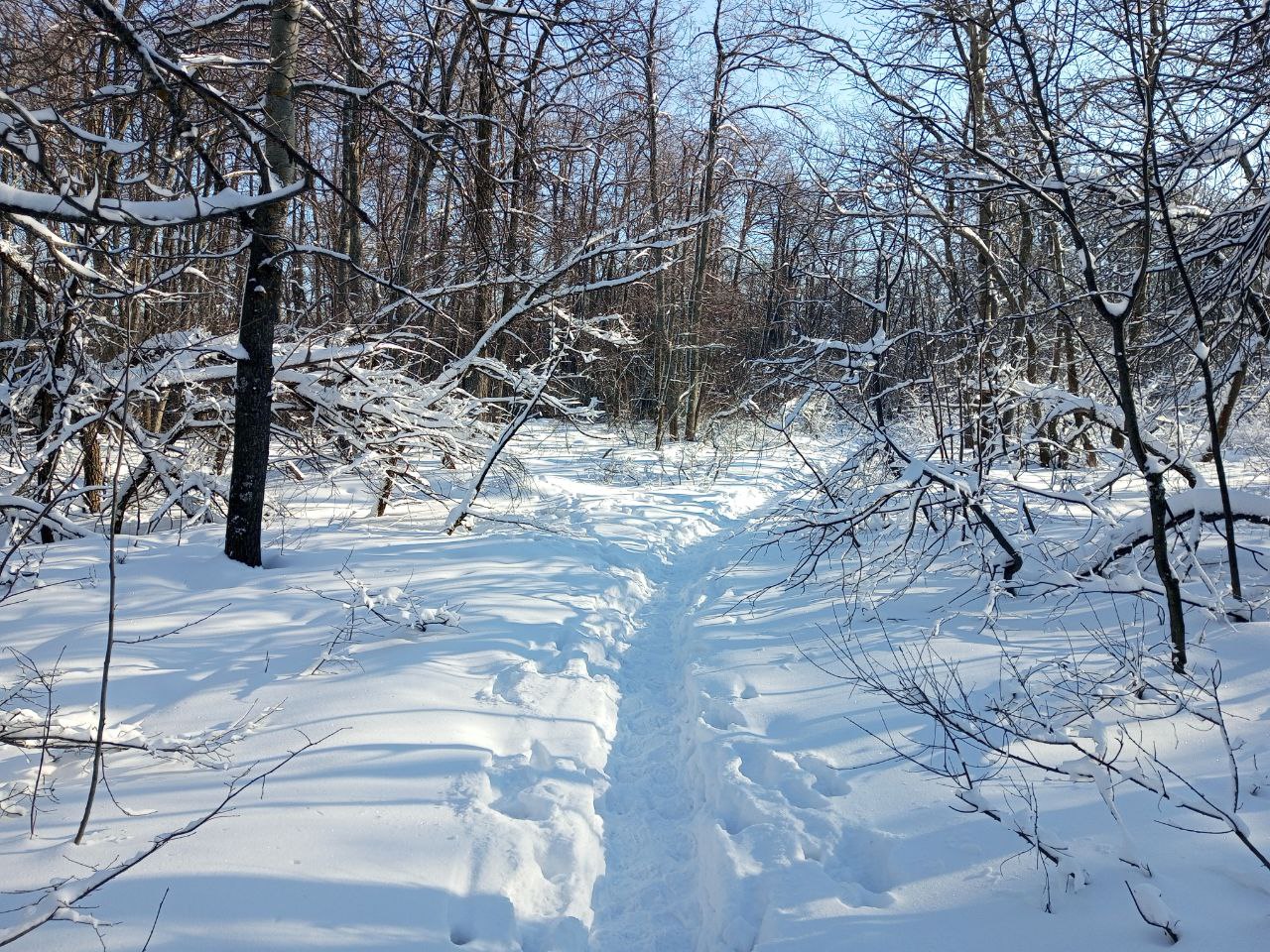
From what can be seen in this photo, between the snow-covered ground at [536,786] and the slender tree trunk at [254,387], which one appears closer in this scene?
the snow-covered ground at [536,786]

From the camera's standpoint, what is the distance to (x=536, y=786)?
3.28m

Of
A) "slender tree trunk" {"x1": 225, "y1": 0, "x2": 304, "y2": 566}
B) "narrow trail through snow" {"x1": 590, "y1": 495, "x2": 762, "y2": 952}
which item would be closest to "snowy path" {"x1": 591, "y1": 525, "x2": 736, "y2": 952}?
"narrow trail through snow" {"x1": 590, "y1": 495, "x2": 762, "y2": 952}

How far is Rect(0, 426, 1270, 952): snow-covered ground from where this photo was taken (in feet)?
7.55

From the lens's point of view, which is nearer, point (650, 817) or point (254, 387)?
point (650, 817)

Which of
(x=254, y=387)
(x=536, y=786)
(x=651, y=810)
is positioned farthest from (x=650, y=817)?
(x=254, y=387)

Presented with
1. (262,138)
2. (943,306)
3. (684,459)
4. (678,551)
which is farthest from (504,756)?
(684,459)

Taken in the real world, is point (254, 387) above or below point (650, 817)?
above

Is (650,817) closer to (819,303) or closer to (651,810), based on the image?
(651,810)

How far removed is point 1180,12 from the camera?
4.48 metres

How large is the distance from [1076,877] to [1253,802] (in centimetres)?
86

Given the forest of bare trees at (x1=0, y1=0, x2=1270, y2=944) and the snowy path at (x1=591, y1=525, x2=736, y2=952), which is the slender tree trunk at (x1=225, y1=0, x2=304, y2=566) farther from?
the snowy path at (x1=591, y1=525, x2=736, y2=952)

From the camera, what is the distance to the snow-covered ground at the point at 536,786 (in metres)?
2.30

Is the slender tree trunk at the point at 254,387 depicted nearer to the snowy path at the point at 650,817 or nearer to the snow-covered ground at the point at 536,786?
the snow-covered ground at the point at 536,786

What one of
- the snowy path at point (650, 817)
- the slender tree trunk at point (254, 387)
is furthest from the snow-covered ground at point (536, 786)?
the slender tree trunk at point (254, 387)
